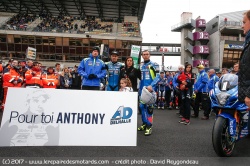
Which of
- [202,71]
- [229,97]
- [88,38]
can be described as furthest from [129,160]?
[88,38]

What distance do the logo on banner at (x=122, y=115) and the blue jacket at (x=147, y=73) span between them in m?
1.33

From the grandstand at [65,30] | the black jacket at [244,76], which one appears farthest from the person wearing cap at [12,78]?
the grandstand at [65,30]

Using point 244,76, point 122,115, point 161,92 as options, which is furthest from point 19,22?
point 244,76

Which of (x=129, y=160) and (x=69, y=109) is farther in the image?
(x=69, y=109)

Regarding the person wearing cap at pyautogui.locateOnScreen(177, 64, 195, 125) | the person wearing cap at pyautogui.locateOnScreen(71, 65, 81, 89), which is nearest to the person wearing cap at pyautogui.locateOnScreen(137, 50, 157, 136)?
the person wearing cap at pyautogui.locateOnScreen(177, 64, 195, 125)

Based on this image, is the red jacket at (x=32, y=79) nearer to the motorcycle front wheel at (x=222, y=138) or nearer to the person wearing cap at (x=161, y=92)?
the motorcycle front wheel at (x=222, y=138)

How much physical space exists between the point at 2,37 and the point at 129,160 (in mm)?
33697

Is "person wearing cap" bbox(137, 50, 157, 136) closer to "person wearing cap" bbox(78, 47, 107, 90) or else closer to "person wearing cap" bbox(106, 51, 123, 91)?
"person wearing cap" bbox(106, 51, 123, 91)

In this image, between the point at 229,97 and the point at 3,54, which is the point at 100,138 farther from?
the point at 3,54

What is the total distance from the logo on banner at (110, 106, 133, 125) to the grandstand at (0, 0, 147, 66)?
28.7 meters

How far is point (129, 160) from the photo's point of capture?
307 centimetres

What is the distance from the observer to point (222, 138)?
10.8 ft

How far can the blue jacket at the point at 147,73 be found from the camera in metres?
4.84

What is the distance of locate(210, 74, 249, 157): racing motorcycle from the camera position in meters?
3.21
